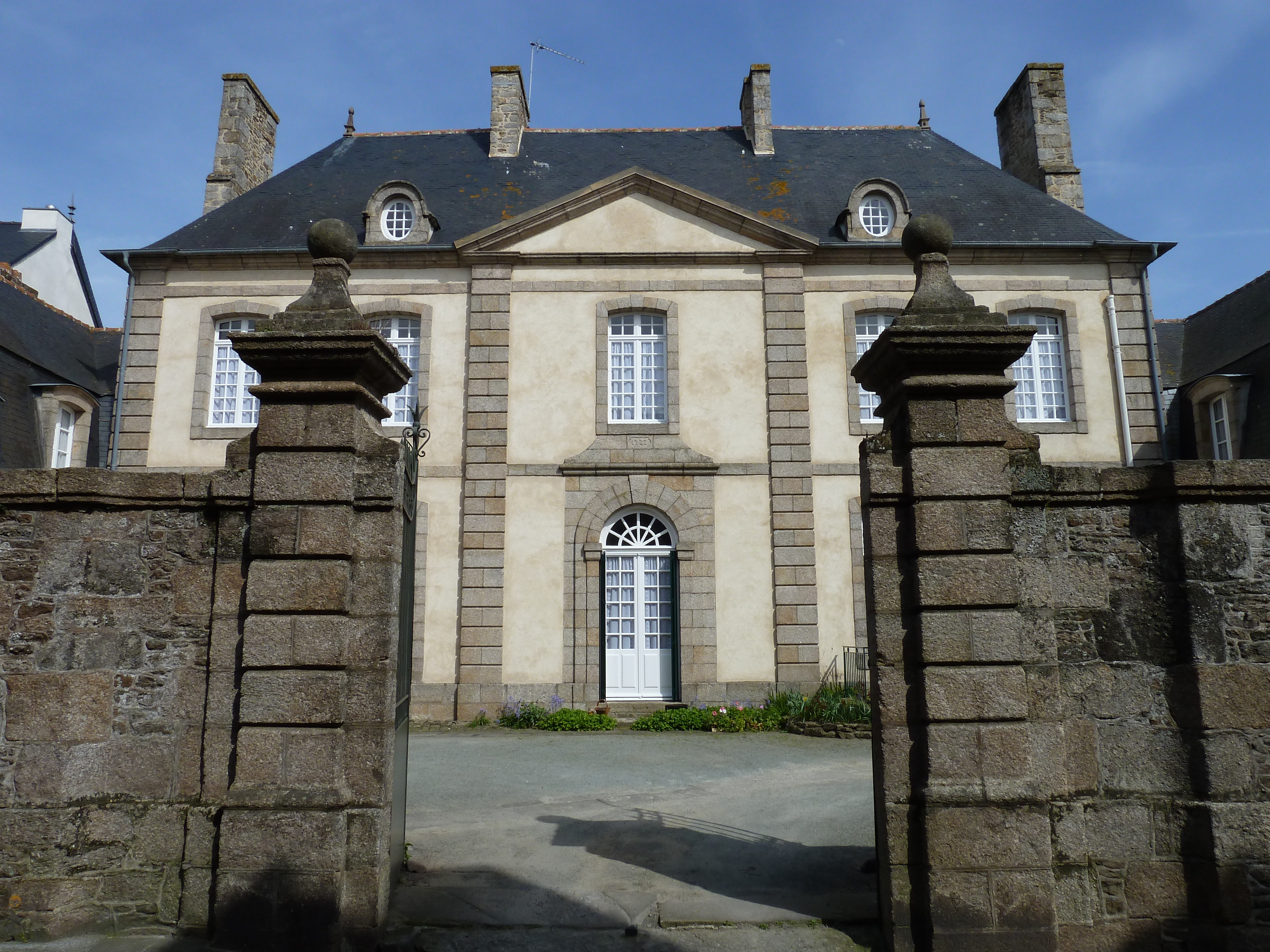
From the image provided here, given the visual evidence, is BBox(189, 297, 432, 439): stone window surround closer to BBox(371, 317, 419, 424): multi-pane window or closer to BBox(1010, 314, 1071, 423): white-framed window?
BBox(371, 317, 419, 424): multi-pane window

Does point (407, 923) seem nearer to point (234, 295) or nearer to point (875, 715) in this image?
point (875, 715)

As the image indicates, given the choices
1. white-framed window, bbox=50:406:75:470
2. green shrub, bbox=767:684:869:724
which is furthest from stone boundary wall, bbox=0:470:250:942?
white-framed window, bbox=50:406:75:470

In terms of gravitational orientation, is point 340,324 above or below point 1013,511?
above

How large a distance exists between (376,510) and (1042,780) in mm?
3295

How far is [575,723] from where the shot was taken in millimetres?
10344

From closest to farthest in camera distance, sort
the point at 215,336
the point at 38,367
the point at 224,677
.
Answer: the point at 224,677 < the point at 215,336 < the point at 38,367

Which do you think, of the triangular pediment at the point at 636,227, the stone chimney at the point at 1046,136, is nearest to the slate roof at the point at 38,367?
the triangular pediment at the point at 636,227

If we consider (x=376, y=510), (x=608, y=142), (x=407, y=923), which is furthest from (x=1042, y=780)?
(x=608, y=142)

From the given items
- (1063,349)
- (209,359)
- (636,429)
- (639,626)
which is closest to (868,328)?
(1063,349)

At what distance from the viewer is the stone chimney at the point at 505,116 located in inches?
579

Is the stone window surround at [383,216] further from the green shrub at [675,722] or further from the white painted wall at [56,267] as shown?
the white painted wall at [56,267]

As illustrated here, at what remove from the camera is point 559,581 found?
11.1 meters

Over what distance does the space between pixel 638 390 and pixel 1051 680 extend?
8.30m

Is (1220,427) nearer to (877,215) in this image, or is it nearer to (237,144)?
(877,215)
